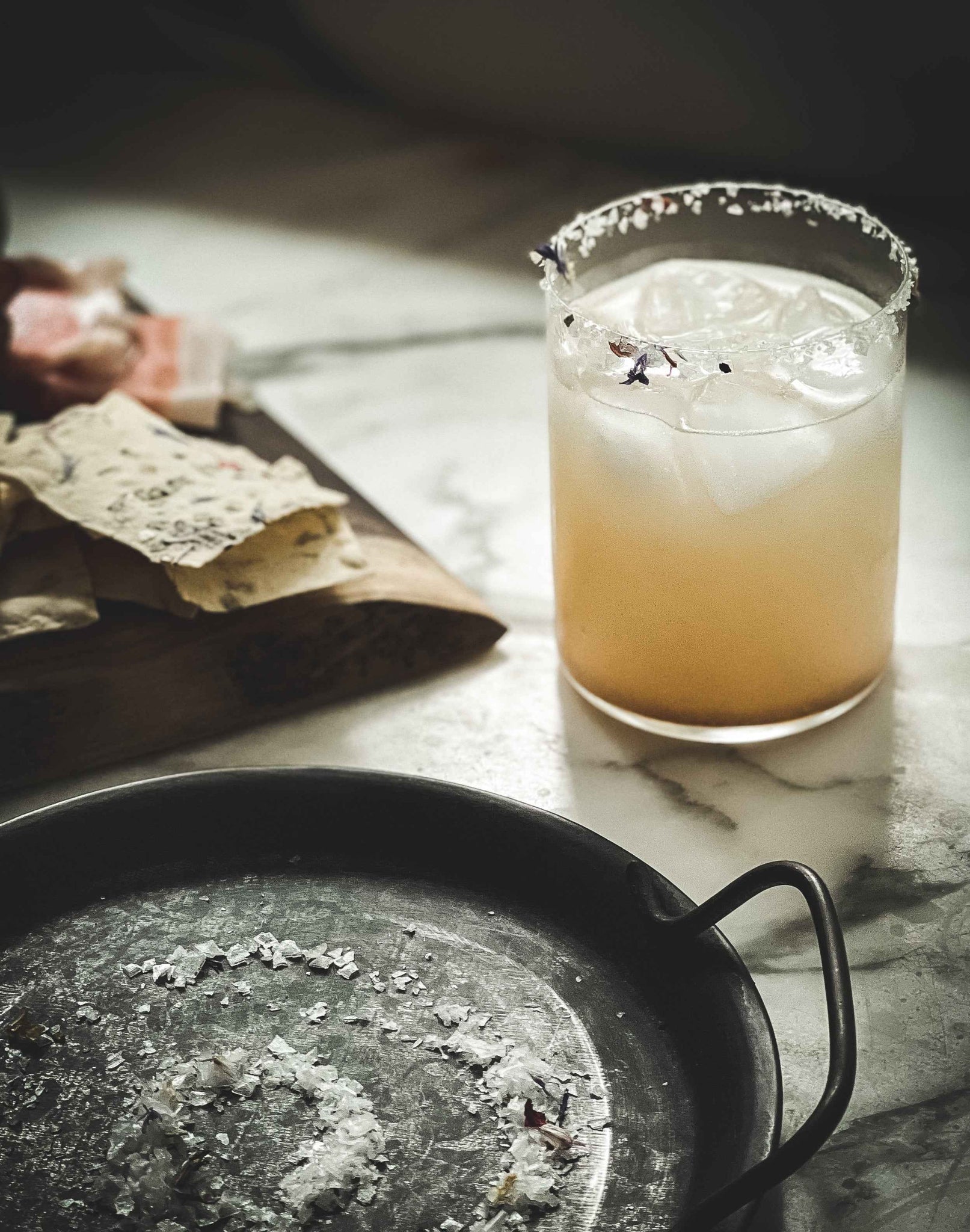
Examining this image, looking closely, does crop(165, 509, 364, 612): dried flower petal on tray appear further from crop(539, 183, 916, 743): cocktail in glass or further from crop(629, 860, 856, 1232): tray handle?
crop(629, 860, 856, 1232): tray handle

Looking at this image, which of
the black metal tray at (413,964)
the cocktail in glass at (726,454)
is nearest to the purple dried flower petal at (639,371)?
the cocktail in glass at (726,454)

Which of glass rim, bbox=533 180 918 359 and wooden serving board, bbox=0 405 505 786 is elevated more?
glass rim, bbox=533 180 918 359

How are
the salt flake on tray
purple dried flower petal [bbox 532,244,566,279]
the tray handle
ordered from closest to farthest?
the tray handle < the salt flake on tray < purple dried flower petal [bbox 532,244,566,279]

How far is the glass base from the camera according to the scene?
82 centimetres

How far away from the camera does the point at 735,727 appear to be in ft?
2.67

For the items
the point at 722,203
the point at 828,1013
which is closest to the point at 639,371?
the point at 722,203

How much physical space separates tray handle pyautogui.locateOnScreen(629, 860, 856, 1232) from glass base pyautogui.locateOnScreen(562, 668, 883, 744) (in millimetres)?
187

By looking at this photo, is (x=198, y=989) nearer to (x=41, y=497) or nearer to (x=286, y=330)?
(x=41, y=497)

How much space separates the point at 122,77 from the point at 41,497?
1.22m

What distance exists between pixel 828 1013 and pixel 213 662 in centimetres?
44

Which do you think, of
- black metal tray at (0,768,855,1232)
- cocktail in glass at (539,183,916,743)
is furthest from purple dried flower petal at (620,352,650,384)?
black metal tray at (0,768,855,1232)

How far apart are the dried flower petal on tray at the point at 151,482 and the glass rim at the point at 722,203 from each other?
22cm

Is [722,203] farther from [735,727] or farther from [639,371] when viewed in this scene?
[735,727]

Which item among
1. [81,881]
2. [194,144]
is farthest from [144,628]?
[194,144]
